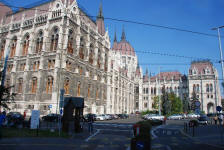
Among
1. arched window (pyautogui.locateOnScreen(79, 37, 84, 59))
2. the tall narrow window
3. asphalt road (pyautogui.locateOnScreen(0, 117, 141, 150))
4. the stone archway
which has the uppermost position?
arched window (pyautogui.locateOnScreen(79, 37, 84, 59))

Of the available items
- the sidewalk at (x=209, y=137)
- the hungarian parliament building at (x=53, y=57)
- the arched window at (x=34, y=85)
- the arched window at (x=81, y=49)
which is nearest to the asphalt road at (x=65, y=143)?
the sidewalk at (x=209, y=137)

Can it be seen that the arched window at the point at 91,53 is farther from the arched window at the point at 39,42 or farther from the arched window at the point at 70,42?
the arched window at the point at 39,42

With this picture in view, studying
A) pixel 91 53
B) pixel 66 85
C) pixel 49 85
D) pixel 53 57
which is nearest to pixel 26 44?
pixel 53 57

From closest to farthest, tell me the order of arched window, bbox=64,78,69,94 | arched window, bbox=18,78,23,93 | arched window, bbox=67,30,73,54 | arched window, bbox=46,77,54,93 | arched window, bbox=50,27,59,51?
arched window, bbox=46,77,54,93
arched window, bbox=64,78,69,94
arched window, bbox=50,27,59,51
arched window, bbox=67,30,73,54
arched window, bbox=18,78,23,93

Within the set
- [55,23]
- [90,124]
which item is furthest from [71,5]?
[90,124]

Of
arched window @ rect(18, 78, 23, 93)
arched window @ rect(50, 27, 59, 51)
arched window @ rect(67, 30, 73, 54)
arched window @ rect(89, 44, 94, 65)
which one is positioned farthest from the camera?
arched window @ rect(89, 44, 94, 65)

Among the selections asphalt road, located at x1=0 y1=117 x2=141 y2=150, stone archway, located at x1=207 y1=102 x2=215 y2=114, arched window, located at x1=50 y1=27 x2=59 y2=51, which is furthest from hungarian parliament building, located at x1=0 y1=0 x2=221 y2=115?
stone archway, located at x1=207 y1=102 x2=215 y2=114

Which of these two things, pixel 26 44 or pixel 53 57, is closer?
pixel 53 57

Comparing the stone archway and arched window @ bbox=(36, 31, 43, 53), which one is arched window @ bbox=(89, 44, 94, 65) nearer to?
arched window @ bbox=(36, 31, 43, 53)

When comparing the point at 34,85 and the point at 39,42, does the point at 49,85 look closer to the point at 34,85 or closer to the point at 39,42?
the point at 34,85

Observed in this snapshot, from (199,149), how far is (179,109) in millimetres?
54355

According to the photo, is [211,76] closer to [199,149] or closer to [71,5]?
[71,5]

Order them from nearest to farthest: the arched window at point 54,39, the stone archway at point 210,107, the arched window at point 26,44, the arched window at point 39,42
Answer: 1. the arched window at point 54,39
2. the arched window at point 39,42
3. the arched window at point 26,44
4. the stone archway at point 210,107

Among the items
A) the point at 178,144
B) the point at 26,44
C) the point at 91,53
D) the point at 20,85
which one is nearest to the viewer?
the point at 178,144
